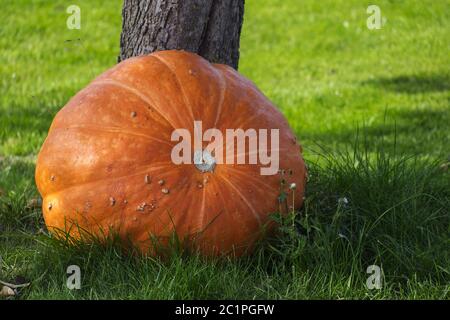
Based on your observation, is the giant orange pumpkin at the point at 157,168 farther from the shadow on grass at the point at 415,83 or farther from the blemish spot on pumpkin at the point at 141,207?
the shadow on grass at the point at 415,83

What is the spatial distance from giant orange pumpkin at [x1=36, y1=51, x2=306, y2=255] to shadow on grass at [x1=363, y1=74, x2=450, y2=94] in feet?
14.1

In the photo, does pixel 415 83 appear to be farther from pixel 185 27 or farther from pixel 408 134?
pixel 185 27

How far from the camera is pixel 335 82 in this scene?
8.26 m

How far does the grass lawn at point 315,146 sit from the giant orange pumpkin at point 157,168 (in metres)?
0.14

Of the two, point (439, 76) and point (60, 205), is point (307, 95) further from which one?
point (60, 205)

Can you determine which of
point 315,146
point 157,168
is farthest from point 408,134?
point 157,168

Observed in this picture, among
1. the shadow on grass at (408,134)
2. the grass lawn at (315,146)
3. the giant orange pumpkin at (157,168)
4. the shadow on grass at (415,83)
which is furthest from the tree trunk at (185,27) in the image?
the shadow on grass at (415,83)

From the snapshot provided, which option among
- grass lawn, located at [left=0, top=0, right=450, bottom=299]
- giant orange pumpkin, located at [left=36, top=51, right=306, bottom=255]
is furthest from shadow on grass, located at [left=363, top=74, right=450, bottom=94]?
giant orange pumpkin, located at [left=36, top=51, right=306, bottom=255]

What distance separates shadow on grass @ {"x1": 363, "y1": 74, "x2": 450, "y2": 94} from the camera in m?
7.84

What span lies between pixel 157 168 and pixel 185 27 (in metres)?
0.99

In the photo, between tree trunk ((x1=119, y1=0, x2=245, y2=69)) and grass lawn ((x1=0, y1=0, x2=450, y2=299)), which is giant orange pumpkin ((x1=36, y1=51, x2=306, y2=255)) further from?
tree trunk ((x1=119, y1=0, x2=245, y2=69))

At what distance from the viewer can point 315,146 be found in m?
6.51

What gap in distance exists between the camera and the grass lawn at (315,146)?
3.48m
